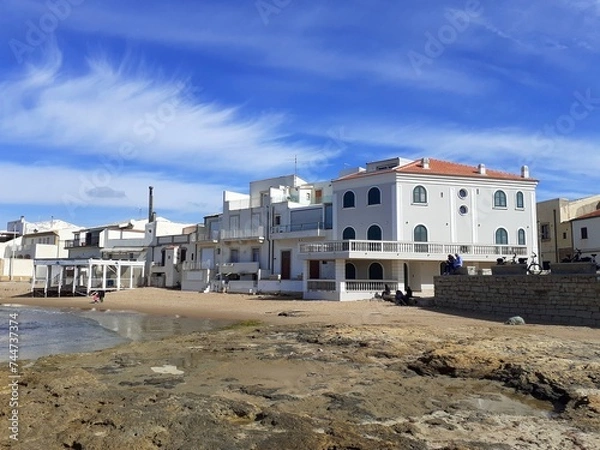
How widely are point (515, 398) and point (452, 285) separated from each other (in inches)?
708

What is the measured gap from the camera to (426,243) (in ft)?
109

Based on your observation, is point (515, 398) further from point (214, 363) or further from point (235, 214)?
point (235, 214)

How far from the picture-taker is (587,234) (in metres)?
42.7

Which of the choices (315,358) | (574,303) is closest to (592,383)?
(315,358)

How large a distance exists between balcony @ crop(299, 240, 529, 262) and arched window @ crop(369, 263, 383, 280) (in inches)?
68.7

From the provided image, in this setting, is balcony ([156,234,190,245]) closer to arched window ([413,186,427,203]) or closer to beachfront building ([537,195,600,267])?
arched window ([413,186,427,203])

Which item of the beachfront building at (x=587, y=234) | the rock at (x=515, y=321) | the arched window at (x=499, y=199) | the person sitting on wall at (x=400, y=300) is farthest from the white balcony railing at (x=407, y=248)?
the rock at (x=515, y=321)

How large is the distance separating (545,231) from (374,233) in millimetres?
21354

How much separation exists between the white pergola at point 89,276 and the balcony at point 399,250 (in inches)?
856

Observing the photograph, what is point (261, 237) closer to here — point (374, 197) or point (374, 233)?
point (374, 233)

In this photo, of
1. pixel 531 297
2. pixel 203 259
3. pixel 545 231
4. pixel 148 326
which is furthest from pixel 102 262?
pixel 545 231

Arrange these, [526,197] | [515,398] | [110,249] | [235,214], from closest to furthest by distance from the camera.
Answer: [515,398] < [526,197] < [235,214] < [110,249]

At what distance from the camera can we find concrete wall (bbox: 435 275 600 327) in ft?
62.6

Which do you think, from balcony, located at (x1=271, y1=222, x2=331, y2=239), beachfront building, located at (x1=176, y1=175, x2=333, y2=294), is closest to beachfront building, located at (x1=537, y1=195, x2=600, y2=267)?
beachfront building, located at (x1=176, y1=175, x2=333, y2=294)
